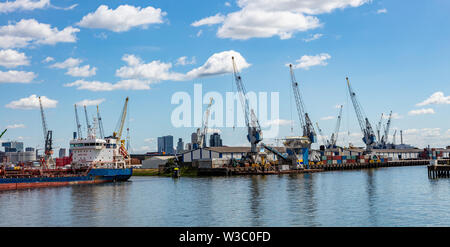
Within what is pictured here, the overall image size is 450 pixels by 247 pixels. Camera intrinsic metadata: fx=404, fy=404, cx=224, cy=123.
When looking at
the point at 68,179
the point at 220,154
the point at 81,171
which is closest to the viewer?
the point at 68,179

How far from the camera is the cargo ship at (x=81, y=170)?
81.2 metres

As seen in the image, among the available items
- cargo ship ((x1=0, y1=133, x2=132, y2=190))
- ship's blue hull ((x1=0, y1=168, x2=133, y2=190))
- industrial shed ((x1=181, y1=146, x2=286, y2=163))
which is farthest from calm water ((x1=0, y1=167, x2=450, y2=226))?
industrial shed ((x1=181, y1=146, x2=286, y2=163))

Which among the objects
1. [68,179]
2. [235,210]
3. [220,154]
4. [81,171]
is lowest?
[235,210]

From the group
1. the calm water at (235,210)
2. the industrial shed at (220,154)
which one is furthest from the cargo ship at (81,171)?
the industrial shed at (220,154)

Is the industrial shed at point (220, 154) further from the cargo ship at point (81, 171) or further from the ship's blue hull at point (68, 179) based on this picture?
the ship's blue hull at point (68, 179)

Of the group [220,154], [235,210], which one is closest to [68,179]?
[235,210]

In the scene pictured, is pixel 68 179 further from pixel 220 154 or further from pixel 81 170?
pixel 220 154

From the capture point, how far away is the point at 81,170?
9162 cm

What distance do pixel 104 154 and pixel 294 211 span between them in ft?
211

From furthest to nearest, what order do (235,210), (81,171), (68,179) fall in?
(81,171)
(68,179)
(235,210)

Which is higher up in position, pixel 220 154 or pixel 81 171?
pixel 220 154

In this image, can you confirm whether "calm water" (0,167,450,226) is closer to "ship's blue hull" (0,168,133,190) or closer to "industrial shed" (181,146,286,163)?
"ship's blue hull" (0,168,133,190)
